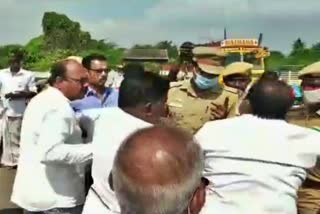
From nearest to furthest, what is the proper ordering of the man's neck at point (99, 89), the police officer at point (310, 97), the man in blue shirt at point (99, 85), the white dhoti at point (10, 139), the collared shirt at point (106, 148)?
the collared shirt at point (106, 148)
the police officer at point (310, 97)
the man in blue shirt at point (99, 85)
the man's neck at point (99, 89)
the white dhoti at point (10, 139)

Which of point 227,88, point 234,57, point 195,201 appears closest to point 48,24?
point 234,57

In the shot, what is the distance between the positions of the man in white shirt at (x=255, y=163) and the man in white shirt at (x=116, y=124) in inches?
15.6

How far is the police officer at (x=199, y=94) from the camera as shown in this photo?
5923mm

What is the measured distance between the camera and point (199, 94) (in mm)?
6074

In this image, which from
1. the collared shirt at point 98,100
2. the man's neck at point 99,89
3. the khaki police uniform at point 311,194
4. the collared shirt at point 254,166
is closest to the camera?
the collared shirt at point 254,166

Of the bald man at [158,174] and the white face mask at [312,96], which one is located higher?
the bald man at [158,174]

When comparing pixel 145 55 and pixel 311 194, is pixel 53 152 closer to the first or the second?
pixel 311 194

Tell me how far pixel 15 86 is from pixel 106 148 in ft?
24.7

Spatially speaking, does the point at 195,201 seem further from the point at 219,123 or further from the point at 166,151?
the point at 219,123

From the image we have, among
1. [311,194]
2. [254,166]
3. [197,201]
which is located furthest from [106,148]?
[197,201]

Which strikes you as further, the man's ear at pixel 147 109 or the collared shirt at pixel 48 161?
the collared shirt at pixel 48 161

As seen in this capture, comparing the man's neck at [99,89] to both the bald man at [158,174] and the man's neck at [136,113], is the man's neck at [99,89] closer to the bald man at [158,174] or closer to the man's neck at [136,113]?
the man's neck at [136,113]

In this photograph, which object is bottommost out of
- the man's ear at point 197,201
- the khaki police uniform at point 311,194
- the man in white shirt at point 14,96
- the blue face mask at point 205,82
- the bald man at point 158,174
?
the man in white shirt at point 14,96

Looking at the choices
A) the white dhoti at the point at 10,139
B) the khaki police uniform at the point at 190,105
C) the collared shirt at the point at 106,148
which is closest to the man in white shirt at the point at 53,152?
the collared shirt at the point at 106,148
